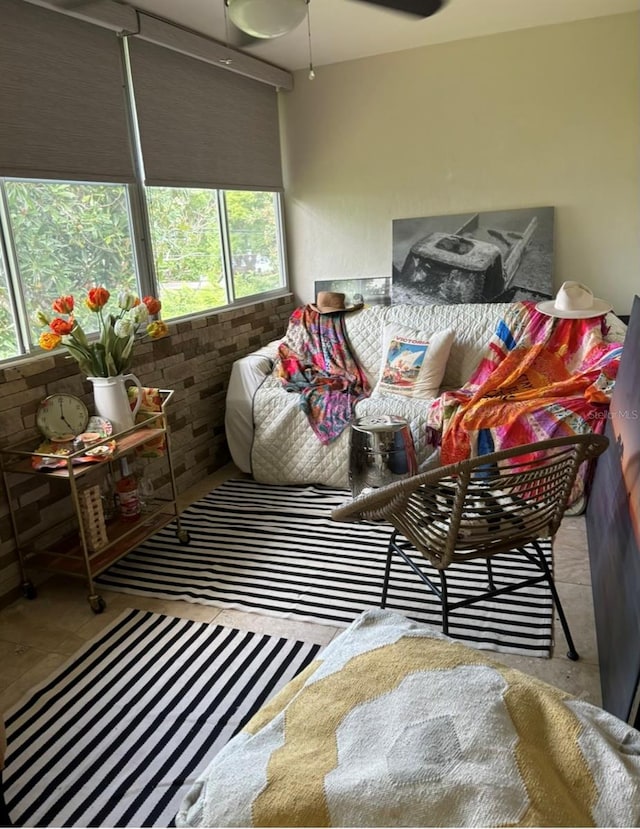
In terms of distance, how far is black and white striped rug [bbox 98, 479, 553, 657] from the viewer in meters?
2.25

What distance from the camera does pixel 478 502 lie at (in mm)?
1781

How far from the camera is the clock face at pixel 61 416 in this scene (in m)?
2.46

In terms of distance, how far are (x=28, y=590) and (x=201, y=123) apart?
2696 mm

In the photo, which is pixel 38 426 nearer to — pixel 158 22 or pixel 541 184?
pixel 158 22

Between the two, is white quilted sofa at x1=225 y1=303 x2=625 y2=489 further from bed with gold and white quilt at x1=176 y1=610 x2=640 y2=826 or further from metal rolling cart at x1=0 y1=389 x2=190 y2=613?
bed with gold and white quilt at x1=176 y1=610 x2=640 y2=826

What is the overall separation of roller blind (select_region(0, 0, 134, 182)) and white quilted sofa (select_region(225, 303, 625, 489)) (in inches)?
52.2

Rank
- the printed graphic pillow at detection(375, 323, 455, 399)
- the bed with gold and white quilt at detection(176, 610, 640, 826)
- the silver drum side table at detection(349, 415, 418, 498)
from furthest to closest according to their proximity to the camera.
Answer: the printed graphic pillow at detection(375, 323, 455, 399), the silver drum side table at detection(349, 415, 418, 498), the bed with gold and white quilt at detection(176, 610, 640, 826)

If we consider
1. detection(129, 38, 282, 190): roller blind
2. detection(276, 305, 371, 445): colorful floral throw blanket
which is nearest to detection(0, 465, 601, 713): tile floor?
detection(276, 305, 371, 445): colorful floral throw blanket

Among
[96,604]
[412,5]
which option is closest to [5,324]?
[96,604]

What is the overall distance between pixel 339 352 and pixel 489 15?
2.07 m

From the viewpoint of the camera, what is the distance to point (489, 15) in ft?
11.4

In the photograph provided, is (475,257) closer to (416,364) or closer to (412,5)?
(416,364)

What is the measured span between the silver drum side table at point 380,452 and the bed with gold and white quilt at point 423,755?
1.93m

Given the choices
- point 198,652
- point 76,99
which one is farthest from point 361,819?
point 76,99
